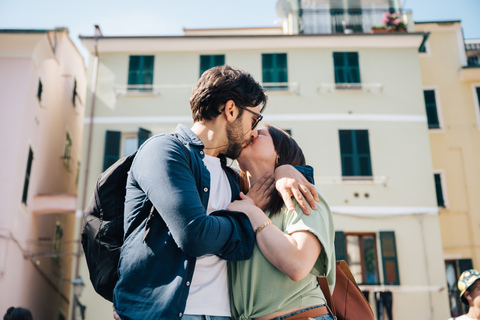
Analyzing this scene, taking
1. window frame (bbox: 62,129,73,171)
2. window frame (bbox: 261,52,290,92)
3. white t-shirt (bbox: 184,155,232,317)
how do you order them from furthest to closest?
1. window frame (bbox: 62,129,73,171)
2. window frame (bbox: 261,52,290,92)
3. white t-shirt (bbox: 184,155,232,317)

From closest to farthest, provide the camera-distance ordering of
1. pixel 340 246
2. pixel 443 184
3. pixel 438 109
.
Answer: pixel 340 246 → pixel 443 184 → pixel 438 109

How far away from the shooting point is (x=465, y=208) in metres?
16.3

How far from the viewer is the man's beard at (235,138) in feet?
8.56

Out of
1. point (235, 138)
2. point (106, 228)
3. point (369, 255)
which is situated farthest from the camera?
point (369, 255)

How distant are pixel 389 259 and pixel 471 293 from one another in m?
9.88

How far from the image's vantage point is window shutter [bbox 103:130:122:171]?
1571 cm

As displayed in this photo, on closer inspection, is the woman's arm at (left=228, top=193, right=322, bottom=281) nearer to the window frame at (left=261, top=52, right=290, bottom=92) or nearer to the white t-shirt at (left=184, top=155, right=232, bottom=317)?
the white t-shirt at (left=184, top=155, right=232, bottom=317)

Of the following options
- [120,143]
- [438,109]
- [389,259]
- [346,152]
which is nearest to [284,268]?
[389,259]

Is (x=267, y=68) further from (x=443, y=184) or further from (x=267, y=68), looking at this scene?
(x=443, y=184)

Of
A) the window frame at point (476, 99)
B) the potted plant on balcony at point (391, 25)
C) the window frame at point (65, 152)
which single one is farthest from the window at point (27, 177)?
the window frame at point (476, 99)

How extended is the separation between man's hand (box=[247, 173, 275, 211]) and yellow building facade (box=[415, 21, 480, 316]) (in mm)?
13977

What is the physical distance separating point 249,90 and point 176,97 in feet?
47.1

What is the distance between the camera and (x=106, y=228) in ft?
7.54

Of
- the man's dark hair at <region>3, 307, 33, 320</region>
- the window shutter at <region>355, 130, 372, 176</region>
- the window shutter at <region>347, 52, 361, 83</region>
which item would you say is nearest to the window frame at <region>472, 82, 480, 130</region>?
A: the window shutter at <region>347, 52, 361, 83</region>
